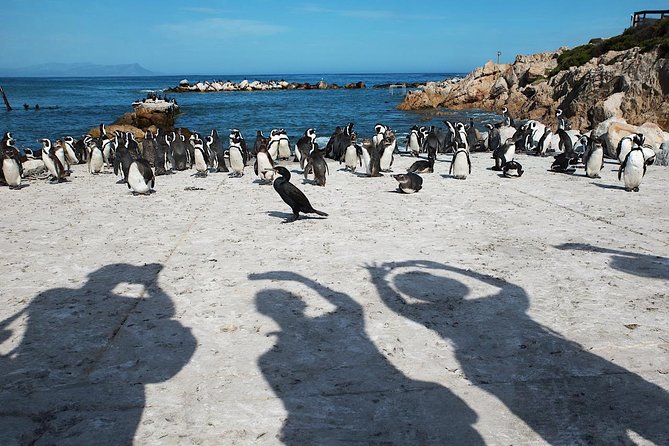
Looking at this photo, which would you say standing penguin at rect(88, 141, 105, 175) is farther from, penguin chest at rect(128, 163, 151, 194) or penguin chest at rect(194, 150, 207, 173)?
penguin chest at rect(128, 163, 151, 194)

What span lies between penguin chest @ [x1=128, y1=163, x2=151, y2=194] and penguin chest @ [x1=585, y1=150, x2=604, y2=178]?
11792mm

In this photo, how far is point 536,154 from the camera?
18.7 m

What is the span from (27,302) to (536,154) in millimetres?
17462

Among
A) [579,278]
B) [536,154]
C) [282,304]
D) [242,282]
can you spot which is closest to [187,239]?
[242,282]

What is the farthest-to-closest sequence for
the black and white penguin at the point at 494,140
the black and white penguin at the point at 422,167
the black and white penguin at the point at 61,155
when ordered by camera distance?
the black and white penguin at the point at 494,140 → the black and white penguin at the point at 61,155 → the black and white penguin at the point at 422,167

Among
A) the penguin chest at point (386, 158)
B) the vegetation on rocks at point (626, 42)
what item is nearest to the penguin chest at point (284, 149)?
the penguin chest at point (386, 158)

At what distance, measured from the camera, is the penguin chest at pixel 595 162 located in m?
13.5

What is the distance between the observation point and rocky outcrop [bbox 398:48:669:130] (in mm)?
24344

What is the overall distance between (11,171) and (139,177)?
160 inches

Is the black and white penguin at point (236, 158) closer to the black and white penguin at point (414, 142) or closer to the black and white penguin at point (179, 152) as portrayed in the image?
the black and white penguin at point (179, 152)

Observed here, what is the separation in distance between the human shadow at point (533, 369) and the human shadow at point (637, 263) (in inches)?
71.1

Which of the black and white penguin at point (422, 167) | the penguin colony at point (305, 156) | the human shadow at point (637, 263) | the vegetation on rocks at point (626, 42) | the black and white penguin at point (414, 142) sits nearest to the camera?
the human shadow at point (637, 263)

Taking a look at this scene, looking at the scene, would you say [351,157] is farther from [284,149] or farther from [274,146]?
[284,149]

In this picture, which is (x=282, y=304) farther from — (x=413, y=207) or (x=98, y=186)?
(x=98, y=186)
